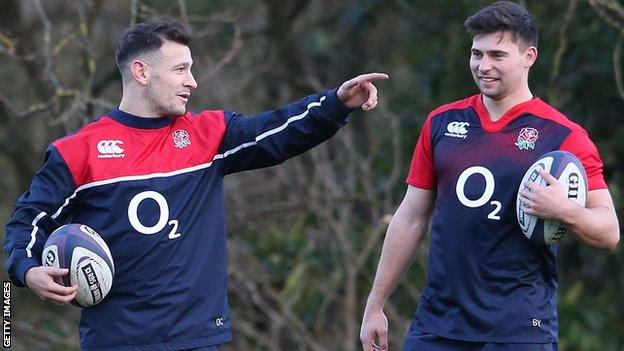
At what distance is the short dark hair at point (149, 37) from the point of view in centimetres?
513

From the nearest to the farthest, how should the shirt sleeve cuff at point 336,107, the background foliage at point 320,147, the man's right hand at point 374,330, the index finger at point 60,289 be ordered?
→ the index finger at point 60,289, the shirt sleeve cuff at point 336,107, the man's right hand at point 374,330, the background foliage at point 320,147

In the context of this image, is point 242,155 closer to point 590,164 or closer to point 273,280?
point 590,164

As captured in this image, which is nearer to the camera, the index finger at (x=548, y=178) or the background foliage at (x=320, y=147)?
the index finger at (x=548, y=178)

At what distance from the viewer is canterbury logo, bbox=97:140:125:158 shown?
5.01 meters

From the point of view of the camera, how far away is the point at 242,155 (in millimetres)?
5172

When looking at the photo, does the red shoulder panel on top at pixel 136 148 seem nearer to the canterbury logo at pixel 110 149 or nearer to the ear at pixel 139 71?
the canterbury logo at pixel 110 149

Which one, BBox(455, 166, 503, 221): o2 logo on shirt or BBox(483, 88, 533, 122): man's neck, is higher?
BBox(483, 88, 533, 122): man's neck

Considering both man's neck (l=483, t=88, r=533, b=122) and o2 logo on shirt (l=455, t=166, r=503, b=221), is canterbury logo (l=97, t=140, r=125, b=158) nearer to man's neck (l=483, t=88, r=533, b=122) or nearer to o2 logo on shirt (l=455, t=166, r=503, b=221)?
o2 logo on shirt (l=455, t=166, r=503, b=221)

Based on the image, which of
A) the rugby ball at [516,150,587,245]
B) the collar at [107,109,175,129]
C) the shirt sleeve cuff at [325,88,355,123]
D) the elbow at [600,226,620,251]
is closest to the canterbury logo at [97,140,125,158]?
the collar at [107,109,175,129]

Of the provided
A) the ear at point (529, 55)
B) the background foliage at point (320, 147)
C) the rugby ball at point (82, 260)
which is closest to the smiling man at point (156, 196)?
the rugby ball at point (82, 260)

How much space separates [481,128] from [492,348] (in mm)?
928

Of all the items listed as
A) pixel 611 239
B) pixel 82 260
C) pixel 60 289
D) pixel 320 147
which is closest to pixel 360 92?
pixel 611 239

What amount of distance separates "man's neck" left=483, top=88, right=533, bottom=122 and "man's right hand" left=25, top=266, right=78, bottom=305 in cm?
189

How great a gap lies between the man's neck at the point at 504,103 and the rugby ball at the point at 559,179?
356 mm
